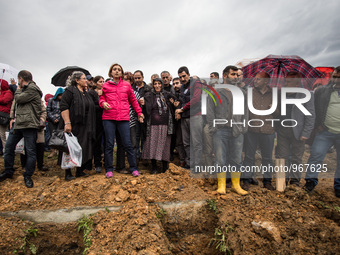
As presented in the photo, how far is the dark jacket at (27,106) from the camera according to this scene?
142 inches

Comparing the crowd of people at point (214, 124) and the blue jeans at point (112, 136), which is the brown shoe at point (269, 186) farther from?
the blue jeans at point (112, 136)

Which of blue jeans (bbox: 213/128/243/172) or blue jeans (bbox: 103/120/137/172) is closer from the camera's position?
blue jeans (bbox: 213/128/243/172)

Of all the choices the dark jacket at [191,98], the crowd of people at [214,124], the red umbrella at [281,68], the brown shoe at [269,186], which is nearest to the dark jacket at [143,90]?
the crowd of people at [214,124]

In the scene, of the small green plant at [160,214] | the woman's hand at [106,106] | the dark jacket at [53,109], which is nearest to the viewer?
the small green plant at [160,214]

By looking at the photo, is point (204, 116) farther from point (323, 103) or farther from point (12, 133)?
point (12, 133)

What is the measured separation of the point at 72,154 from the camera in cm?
354

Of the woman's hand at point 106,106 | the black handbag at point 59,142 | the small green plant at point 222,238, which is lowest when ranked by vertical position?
the small green plant at point 222,238

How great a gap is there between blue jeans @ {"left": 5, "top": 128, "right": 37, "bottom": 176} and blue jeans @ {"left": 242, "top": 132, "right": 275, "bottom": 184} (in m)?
3.87

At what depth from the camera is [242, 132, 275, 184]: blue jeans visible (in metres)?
3.61

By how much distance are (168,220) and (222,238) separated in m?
0.85

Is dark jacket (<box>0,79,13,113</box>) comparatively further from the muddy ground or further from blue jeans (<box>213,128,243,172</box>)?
blue jeans (<box>213,128,243,172</box>)

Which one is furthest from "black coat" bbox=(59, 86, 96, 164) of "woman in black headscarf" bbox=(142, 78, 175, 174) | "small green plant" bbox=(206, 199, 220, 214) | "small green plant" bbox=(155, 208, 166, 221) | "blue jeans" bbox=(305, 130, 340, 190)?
"blue jeans" bbox=(305, 130, 340, 190)

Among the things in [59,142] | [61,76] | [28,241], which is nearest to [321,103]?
[59,142]

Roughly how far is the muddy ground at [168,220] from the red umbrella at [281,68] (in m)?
2.22
